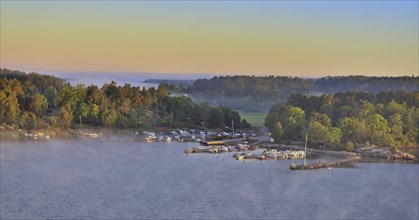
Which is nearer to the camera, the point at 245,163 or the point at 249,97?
the point at 245,163

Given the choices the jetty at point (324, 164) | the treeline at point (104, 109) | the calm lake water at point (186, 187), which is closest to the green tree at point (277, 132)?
the calm lake water at point (186, 187)

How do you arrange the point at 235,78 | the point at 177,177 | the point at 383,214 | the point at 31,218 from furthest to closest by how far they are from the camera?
the point at 235,78 → the point at 177,177 → the point at 383,214 → the point at 31,218

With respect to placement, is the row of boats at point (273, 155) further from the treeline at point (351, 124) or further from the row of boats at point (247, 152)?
the treeline at point (351, 124)

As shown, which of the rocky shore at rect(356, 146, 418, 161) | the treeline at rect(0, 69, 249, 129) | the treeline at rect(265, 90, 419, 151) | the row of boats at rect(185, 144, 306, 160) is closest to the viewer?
the row of boats at rect(185, 144, 306, 160)

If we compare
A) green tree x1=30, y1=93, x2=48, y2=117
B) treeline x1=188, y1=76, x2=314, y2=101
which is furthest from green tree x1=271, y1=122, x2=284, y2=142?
treeline x1=188, y1=76, x2=314, y2=101

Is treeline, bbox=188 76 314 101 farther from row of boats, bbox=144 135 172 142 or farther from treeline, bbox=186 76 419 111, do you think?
row of boats, bbox=144 135 172 142

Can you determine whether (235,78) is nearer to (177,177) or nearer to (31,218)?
(177,177)

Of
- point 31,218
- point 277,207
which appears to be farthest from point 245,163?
point 31,218
